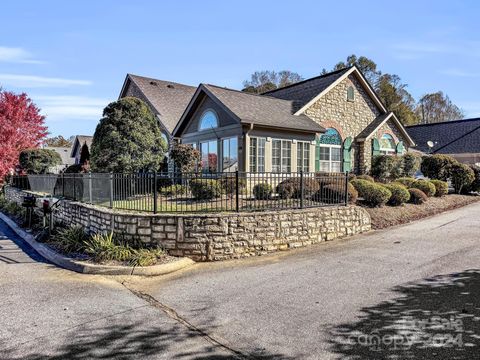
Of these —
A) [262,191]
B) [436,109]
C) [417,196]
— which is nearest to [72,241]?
[262,191]

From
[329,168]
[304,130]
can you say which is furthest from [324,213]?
[329,168]

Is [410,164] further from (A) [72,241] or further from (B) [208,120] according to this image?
(A) [72,241]

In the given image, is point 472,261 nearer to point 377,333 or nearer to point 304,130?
point 377,333

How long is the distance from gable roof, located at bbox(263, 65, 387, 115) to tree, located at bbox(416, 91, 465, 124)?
46352 mm

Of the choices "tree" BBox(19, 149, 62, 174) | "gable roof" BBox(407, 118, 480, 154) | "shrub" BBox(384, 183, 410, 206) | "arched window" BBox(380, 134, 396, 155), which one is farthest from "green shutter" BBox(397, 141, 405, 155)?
"tree" BBox(19, 149, 62, 174)

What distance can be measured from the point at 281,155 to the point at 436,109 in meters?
56.3

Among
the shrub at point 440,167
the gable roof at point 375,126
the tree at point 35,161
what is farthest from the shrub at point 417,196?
the tree at point 35,161

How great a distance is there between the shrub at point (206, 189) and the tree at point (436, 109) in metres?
60.8

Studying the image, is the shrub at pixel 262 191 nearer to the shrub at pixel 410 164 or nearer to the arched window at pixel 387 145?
the shrub at pixel 410 164

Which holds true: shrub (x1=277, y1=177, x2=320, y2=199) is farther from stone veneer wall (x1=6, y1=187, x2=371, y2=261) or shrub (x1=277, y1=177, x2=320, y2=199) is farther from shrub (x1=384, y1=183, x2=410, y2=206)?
shrub (x1=384, y1=183, x2=410, y2=206)

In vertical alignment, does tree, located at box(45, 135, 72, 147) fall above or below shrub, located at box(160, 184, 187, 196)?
above

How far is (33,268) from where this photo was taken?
752cm

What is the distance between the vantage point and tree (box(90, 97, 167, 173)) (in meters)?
13.7

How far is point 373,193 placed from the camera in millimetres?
12047
